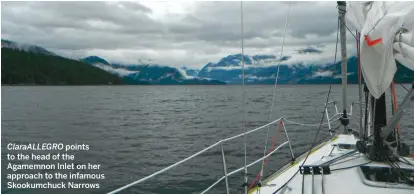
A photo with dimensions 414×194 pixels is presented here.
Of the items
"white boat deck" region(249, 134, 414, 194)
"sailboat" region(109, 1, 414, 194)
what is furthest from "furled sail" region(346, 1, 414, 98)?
"white boat deck" region(249, 134, 414, 194)

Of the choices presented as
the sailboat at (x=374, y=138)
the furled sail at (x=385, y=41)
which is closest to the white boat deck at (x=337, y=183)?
the sailboat at (x=374, y=138)

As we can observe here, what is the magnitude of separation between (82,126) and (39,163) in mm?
14888

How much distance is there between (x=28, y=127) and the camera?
29.0 metres

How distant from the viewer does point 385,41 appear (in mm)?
4445

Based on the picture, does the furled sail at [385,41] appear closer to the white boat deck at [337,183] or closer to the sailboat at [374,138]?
the sailboat at [374,138]

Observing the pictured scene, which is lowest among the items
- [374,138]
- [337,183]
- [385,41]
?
[337,183]

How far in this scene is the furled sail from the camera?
4.25m

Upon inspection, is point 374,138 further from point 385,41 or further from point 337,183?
point 385,41

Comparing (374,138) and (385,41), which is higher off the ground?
(385,41)

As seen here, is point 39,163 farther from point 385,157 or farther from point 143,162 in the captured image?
point 385,157

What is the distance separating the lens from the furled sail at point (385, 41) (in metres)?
4.25

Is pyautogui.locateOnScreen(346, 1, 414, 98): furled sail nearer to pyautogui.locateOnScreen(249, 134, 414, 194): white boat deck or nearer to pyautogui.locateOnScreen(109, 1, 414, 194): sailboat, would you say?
pyautogui.locateOnScreen(109, 1, 414, 194): sailboat

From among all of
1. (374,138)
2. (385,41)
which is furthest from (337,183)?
(385,41)

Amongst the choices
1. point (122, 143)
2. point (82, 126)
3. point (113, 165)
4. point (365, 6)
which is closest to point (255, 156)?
point (113, 165)
